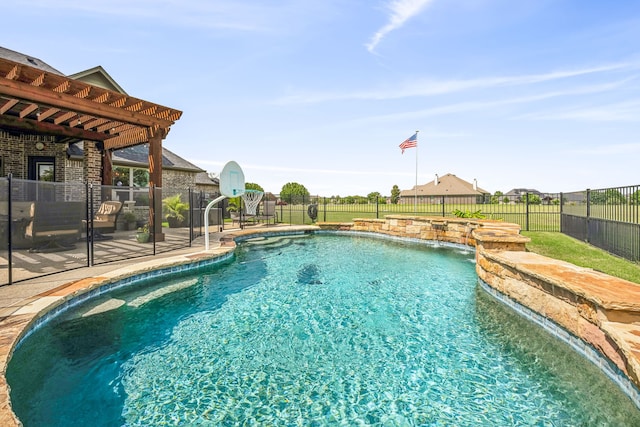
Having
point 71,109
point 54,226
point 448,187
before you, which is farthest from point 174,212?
point 448,187

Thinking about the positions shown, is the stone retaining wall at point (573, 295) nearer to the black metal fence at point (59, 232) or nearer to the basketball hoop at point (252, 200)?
the black metal fence at point (59, 232)

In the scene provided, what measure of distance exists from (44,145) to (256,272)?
9.70 meters

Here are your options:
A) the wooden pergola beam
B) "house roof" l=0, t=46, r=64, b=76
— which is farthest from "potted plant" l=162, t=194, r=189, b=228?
"house roof" l=0, t=46, r=64, b=76

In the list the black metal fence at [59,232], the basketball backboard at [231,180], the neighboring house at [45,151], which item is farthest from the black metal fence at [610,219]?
the neighboring house at [45,151]

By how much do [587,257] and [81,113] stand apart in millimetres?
10741

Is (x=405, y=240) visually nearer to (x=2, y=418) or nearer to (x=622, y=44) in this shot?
(x=622, y=44)

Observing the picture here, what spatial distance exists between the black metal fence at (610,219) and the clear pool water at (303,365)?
3474 mm

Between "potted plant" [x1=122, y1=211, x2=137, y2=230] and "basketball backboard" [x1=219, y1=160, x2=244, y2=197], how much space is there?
4337 millimetres

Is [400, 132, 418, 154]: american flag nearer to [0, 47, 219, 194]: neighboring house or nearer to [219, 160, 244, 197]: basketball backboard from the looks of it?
[219, 160, 244, 197]: basketball backboard

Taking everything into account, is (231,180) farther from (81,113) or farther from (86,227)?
(81,113)

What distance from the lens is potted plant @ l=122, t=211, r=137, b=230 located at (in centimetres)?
971

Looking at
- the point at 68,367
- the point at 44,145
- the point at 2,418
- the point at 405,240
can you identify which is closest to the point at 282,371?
the point at 2,418

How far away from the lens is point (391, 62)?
1010 centimetres

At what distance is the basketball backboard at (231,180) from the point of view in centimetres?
746
